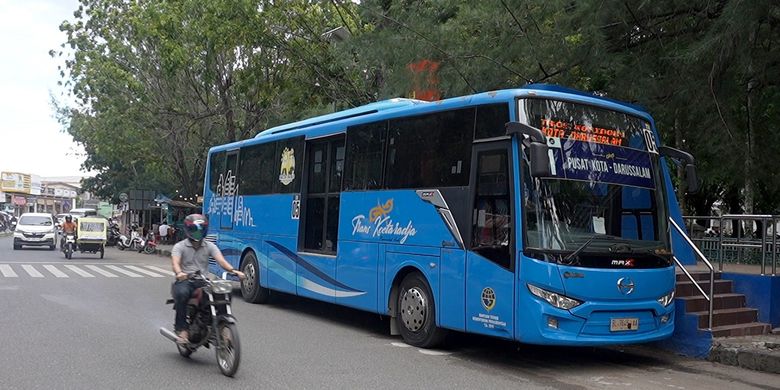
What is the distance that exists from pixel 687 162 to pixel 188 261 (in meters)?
6.04

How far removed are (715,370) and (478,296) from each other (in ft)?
9.30

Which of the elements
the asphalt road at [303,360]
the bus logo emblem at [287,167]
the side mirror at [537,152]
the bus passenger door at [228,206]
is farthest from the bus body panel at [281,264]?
the side mirror at [537,152]

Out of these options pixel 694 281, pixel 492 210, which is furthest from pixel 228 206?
pixel 694 281

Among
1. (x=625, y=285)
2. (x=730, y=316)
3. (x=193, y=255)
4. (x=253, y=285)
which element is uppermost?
(x=193, y=255)

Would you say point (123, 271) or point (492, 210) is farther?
point (123, 271)

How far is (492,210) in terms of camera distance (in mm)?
8219

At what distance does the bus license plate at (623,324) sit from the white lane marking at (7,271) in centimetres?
1607

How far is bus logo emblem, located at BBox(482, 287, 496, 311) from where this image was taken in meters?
8.06

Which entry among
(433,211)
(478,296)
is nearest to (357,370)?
(478,296)

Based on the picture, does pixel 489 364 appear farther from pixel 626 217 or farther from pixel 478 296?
pixel 626 217

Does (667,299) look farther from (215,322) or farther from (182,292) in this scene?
(182,292)

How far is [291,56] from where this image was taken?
2281cm

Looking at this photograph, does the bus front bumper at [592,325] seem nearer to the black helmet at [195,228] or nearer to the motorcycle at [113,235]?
the black helmet at [195,228]

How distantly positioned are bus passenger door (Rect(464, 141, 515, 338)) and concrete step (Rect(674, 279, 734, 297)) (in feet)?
10.2
